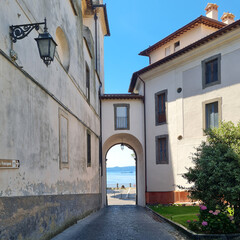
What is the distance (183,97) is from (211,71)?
2394 millimetres

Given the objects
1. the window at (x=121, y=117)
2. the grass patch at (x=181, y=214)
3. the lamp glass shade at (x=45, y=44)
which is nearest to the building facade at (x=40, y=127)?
the lamp glass shade at (x=45, y=44)

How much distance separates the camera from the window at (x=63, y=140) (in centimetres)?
893

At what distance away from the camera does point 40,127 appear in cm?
698

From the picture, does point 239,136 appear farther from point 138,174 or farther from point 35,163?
point 138,174

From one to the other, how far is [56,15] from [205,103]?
10.0 metres

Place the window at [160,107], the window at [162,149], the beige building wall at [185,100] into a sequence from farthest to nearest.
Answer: the window at [160,107] < the window at [162,149] < the beige building wall at [185,100]

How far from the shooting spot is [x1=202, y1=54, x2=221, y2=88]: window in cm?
1514

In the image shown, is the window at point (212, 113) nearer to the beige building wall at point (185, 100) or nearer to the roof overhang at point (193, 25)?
the beige building wall at point (185, 100)

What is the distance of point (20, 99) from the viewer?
5.76 meters

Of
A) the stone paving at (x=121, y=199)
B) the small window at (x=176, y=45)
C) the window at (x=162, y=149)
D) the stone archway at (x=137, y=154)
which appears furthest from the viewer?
the stone paving at (x=121, y=199)

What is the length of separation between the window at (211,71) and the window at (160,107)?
3.27m

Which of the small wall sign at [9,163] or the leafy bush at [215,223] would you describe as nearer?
the small wall sign at [9,163]

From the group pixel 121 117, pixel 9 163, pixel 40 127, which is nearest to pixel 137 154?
pixel 121 117

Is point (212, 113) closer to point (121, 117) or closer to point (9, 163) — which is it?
point (121, 117)
